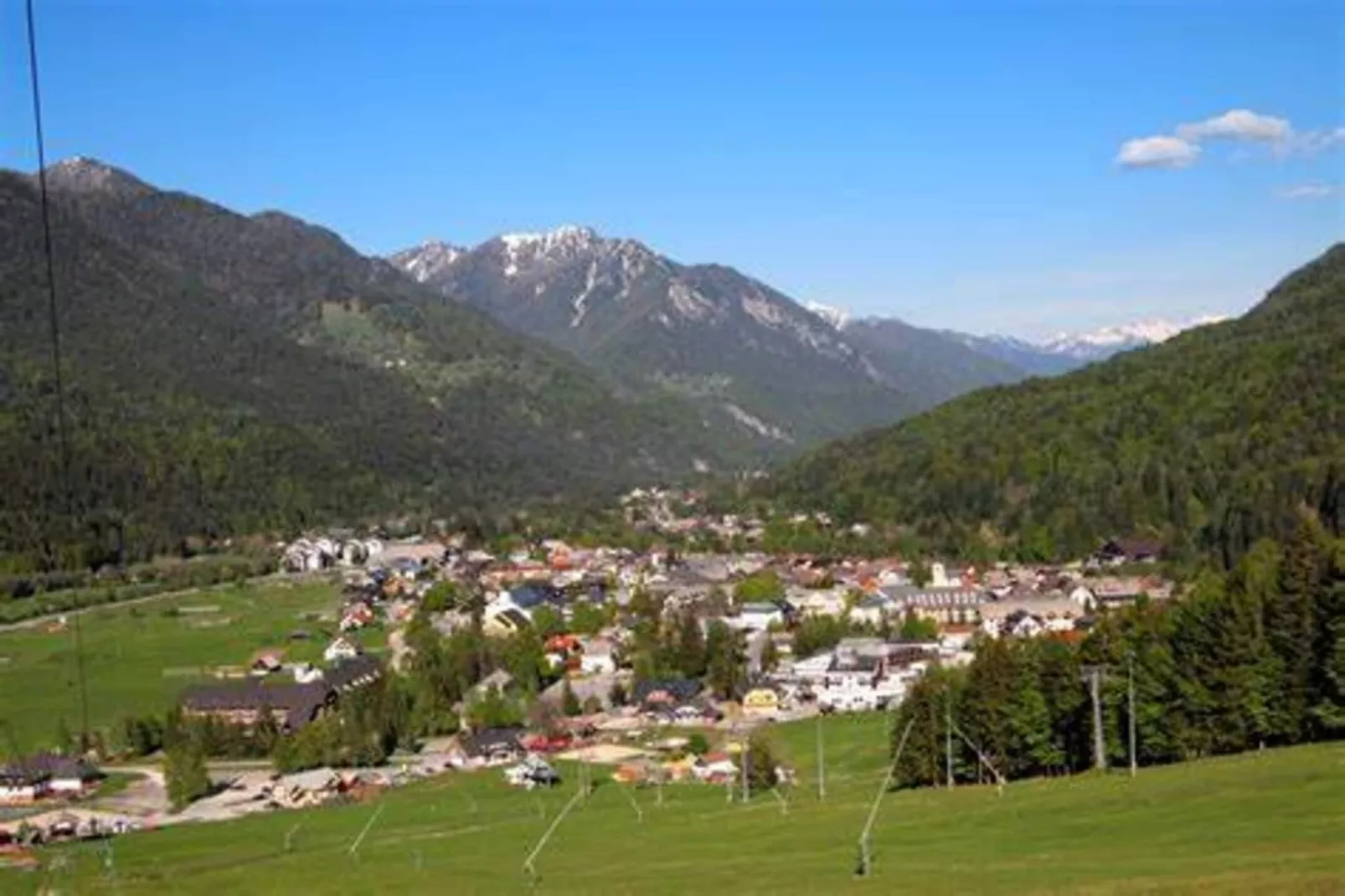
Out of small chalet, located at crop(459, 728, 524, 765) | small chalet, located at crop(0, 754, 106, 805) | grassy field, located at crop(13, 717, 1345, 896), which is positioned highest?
grassy field, located at crop(13, 717, 1345, 896)

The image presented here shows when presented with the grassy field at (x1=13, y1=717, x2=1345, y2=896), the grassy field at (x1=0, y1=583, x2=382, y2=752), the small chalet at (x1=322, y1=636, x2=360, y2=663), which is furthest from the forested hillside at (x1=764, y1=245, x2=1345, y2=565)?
the grassy field at (x1=13, y1=717, x2=1345, y2=896)

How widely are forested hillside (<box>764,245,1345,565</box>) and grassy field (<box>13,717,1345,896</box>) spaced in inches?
2506

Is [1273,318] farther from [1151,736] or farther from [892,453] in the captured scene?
[1151,736]

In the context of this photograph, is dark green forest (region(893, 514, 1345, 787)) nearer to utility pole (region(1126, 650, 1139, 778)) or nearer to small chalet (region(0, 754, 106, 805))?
utility pole (region(1126, 650, 1139, 778))

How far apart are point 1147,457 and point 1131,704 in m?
103

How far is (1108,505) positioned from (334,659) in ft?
222

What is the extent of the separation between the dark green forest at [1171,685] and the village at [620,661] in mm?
10701

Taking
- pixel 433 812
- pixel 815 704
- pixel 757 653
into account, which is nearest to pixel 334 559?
pixel 757 653

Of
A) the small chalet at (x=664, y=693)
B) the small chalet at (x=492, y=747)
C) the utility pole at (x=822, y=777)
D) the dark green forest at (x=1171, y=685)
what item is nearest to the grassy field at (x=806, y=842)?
the utility pole at (x=822, y=777)

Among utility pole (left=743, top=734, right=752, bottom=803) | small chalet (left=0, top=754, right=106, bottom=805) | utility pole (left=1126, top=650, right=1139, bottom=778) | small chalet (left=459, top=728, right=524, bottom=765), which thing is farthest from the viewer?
small chalet (left=459, top=728, right=524, bottom=765)

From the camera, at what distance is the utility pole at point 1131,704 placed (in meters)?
44.1

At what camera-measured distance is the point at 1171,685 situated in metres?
46.1

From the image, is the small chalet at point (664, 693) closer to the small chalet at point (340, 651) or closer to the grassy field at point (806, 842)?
the grassy field at point (806, 842)

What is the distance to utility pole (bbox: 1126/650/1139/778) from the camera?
4412 cm
